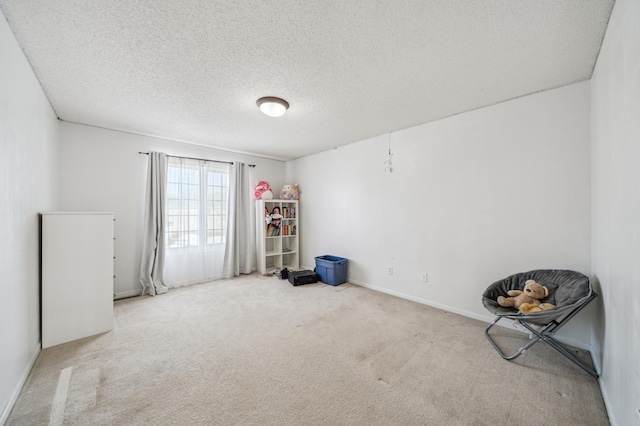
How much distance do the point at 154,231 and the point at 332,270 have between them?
2818 mm

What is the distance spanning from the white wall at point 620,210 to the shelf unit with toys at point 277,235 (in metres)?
4.14

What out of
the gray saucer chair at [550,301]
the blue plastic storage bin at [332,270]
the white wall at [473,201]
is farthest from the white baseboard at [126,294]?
the gray saucer chair at [550,301]

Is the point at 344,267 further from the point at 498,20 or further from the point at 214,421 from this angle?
the point at 498,20

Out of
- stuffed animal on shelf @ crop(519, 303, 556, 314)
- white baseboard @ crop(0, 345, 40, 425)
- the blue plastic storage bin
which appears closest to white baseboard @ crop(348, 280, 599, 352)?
the blue plastic storage bin

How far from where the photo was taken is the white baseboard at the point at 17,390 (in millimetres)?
1418

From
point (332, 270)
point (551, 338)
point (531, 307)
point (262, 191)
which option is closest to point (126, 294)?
point (262, 191)

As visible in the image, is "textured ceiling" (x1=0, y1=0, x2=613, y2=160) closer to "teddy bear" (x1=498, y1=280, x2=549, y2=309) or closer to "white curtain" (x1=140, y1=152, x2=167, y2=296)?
"white curtain" (x1=140, y1=152, x2=167, y2=296)

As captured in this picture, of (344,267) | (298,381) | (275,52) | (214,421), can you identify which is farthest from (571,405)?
(275,52)

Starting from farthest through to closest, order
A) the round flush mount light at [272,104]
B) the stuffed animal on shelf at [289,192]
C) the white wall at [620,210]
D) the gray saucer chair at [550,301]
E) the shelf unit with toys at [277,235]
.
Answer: the stuffed animal on shelf at [289,192] < the shelf unit with toys at [277,235] < the round flush mount light at [272,104] < the gray saucer chair at [550,301] < the white wall at [620,210]

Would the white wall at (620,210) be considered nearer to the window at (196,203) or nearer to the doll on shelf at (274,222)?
the doll on shelf at (274,222)

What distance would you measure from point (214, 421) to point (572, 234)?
126 inches

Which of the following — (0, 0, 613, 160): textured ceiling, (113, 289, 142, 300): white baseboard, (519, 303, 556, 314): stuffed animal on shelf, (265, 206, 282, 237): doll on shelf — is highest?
(0, 0, 613, 160): textured ceiling

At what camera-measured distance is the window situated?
388 centimetres

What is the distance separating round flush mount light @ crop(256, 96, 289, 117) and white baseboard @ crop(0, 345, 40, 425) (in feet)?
9.33
